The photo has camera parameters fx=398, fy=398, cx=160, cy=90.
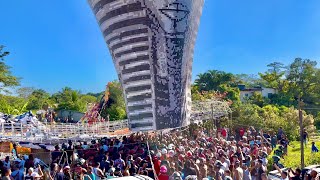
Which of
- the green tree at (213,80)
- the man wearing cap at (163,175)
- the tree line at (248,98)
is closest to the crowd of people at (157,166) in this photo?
the man wearing cap at (163,175)

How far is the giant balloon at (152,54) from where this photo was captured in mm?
20453

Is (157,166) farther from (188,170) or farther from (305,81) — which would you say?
(305,81)

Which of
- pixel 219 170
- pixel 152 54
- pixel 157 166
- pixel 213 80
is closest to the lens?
pixel 219 170

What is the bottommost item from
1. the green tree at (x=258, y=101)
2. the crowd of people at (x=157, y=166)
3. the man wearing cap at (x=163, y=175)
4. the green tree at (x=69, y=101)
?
the man wearing cap at (x=163, y=175)

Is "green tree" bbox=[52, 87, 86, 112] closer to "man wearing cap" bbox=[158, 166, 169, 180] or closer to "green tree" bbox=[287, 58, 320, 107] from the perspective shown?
"green tree" bbox=[287, 58, 320, 107]

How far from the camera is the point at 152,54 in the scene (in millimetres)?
20578

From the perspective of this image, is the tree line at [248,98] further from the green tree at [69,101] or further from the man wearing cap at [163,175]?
the man wearing cap at [163,175]

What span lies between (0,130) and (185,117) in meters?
9.93

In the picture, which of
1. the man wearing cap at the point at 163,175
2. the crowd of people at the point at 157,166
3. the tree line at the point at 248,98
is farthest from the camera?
the tree line at the point at 248,98

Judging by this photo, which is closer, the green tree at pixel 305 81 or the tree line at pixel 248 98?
the tree line at pixel 248 98

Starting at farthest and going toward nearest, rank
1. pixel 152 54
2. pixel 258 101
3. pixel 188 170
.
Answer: pixel 258 101 < pixel 152 54 < pixel 188 170

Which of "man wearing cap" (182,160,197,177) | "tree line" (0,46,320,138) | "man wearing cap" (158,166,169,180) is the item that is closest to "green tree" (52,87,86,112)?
"tree line" (0,46,320,138)

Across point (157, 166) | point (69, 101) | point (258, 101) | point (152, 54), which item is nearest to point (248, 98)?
point (258, 101)

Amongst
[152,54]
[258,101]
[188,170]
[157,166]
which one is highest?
[152,54]
